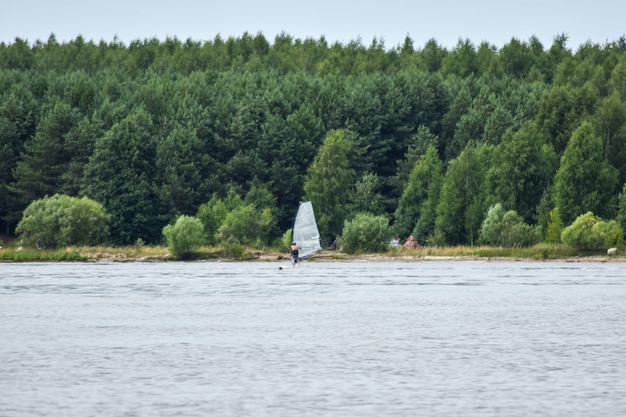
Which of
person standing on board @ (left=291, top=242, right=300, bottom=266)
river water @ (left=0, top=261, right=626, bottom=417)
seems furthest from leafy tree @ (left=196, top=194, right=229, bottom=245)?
river water @ (left=0, top=261, right=626, bottom=417)

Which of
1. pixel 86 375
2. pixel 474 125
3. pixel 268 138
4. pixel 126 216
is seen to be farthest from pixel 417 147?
pixel 86 375

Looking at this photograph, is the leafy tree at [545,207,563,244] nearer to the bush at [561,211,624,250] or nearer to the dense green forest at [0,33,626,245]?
the dense green forest at [0,33,626,245]

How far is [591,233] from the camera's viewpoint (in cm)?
10219

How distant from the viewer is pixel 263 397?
26406 millimetres

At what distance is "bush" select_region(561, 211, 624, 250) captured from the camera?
10212 cm

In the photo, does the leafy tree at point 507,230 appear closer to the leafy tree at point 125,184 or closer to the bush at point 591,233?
the bush at point 591,233

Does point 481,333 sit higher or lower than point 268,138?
lower

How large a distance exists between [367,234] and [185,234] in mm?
16273

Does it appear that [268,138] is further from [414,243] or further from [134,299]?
[134,299]

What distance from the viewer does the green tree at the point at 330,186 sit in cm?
12438

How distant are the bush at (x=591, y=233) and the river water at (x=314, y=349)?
3451 centimetres

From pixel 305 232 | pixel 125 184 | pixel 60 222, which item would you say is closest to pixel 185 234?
pixel 60 222

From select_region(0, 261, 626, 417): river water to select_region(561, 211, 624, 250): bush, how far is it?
3451cm

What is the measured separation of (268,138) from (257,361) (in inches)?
3981
